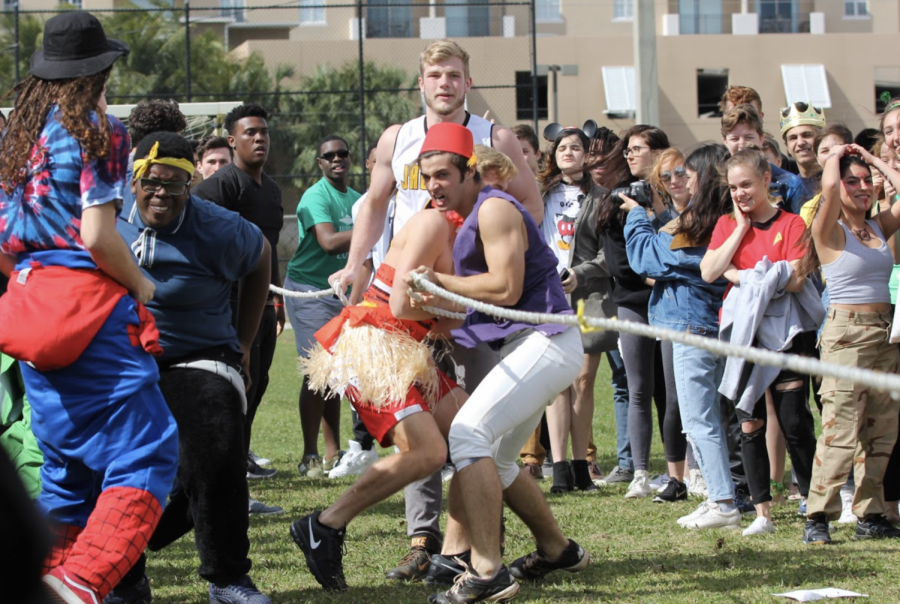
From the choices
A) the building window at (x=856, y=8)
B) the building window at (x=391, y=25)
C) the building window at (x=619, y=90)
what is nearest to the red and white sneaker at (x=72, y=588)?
the building window at (x=391, y=25)

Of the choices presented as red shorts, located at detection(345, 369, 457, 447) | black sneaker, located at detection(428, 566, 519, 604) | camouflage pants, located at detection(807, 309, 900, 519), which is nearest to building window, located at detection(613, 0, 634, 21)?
camouflage pants, located at detection(807, 309, 900, 519)

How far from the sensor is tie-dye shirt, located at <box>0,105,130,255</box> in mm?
3830

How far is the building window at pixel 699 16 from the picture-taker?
158ft

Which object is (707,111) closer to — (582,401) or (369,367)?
(582,401)

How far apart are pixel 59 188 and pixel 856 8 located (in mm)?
52446

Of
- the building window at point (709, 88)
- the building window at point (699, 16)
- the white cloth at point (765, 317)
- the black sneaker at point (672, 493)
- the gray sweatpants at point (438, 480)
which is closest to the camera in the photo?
the gray sweatpants at point (438, 480)

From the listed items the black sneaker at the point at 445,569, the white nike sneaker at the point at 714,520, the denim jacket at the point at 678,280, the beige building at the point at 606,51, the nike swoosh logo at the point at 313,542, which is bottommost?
the white nike sneaker at the point at 714,520

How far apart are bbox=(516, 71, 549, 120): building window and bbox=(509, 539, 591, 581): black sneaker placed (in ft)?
73.0

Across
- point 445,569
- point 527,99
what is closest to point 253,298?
point 445,569

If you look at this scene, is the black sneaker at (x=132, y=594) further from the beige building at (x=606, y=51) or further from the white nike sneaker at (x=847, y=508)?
the beige building at (x=606, y=51)

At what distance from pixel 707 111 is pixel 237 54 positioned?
18200mm

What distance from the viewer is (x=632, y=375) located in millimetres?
7059

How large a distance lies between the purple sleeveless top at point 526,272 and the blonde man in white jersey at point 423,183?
45cm

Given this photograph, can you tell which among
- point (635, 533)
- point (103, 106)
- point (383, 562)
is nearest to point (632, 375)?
point (635, 533)
